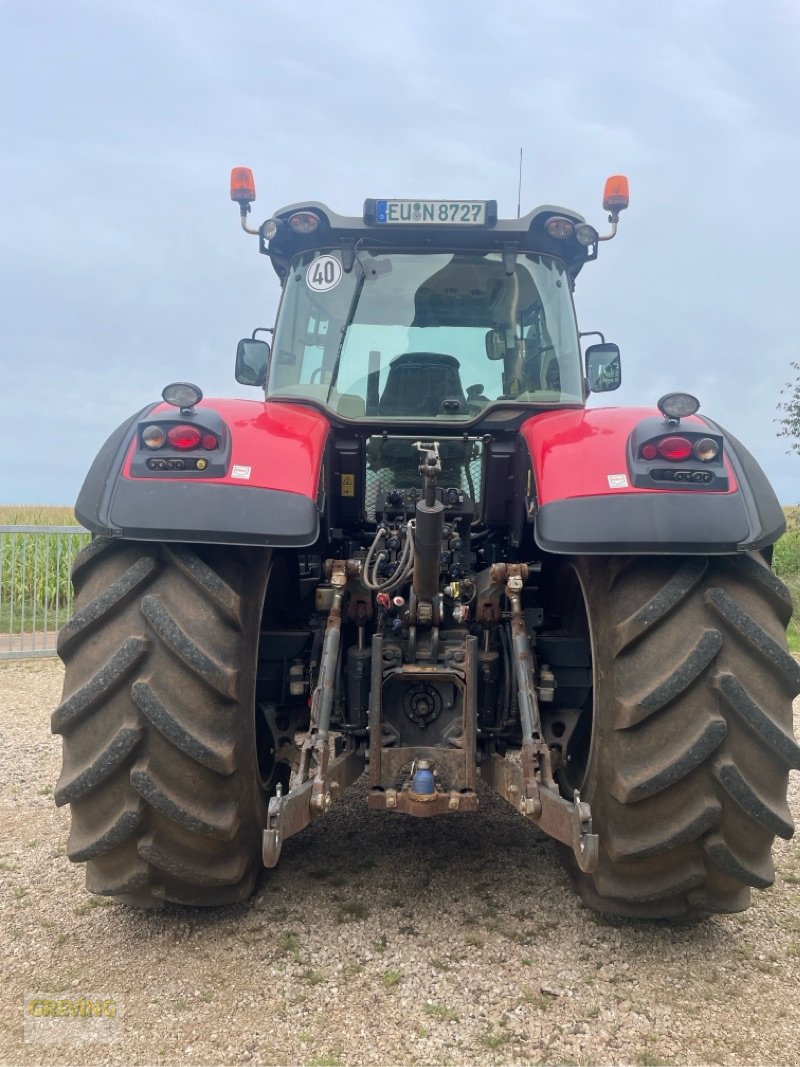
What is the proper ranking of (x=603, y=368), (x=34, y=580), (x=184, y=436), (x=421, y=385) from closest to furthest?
1. (x=184, y=436)
2. (x=421, y=385)
3. (x=603, y=368)
4. (x=34, y=580)

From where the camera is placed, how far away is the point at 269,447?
2.69 metres

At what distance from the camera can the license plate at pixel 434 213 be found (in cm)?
355

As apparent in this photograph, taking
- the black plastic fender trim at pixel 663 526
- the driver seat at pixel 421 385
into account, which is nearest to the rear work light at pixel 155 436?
the driver seat at pixel 421 385

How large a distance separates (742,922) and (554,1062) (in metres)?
1.13

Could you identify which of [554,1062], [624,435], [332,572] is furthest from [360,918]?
[624,435]

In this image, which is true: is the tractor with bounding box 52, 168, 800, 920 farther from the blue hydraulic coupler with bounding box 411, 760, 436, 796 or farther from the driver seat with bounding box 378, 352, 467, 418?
the driver seat with bounding box 378, 352, 467, 418

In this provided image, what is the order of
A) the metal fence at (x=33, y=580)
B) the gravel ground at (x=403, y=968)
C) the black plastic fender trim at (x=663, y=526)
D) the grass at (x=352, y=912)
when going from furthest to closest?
the metal fence at (x=33, y=580)
the grass at (x=352, y=912)
the black plastic fender trim at (x=663, y=526)
the gravel ground at (x=403, y=968)

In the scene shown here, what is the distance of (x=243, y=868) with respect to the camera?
2.65 metres

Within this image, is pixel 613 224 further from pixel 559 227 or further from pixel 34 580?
pixel 34 580

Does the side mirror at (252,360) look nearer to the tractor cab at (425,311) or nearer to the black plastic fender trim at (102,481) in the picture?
the tractor cab at (425,311)

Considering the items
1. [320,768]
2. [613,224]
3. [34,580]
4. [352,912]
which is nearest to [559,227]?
[613,224]

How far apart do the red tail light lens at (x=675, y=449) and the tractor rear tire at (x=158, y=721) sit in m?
1.38

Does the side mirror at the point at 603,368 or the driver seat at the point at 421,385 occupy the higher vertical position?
the side mirror at the point at 603,368

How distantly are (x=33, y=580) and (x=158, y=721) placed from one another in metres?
8.48
